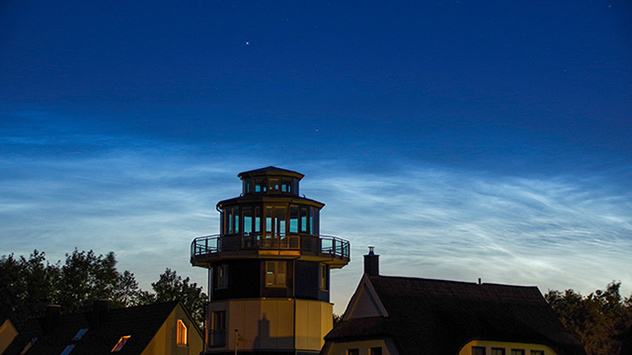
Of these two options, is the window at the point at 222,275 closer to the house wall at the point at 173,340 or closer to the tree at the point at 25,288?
the house wall at the point at 173,340

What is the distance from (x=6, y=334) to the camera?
264 feet

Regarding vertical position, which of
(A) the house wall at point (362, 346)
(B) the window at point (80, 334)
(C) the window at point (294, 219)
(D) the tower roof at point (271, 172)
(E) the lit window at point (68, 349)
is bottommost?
(E) the lit window at point (68, 349)

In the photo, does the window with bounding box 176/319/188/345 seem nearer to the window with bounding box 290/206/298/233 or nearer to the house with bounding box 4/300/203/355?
the house with bounding box 4/300/203/355

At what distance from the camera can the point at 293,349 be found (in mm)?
61688

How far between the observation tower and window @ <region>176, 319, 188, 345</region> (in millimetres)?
4114

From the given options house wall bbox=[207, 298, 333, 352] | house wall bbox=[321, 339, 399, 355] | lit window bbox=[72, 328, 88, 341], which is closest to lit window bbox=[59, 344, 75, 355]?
lit window bbox=[72, 328, 88, 341]

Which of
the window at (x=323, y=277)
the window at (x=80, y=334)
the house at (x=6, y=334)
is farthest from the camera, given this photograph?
the house at (x=6, y=334)

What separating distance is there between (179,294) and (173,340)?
35.5 meters

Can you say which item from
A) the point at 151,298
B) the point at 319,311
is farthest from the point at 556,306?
the point at 151,298

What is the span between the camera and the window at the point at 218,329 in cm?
6269

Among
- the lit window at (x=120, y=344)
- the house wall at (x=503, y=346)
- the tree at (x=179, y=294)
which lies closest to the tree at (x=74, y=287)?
the tree at (x=179, y=294)

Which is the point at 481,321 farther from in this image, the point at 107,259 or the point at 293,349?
the point at 107,259

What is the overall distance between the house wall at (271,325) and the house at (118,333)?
500 centimetres

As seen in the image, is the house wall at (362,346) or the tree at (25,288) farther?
the tree at (25,288)
